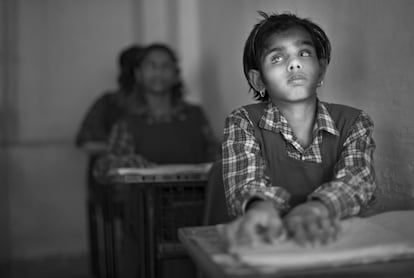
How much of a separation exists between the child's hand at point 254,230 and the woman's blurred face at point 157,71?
2.36 metres

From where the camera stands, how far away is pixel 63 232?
15.2 ft

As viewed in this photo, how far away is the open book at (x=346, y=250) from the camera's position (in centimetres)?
98

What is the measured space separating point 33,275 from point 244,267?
11.0 ft

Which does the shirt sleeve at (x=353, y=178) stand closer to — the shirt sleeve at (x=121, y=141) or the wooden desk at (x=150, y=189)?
the wooden desk at (x=150, y=189)

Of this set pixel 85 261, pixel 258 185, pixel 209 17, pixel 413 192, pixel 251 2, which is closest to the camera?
pixel 258 185

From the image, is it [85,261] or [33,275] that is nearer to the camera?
[33,275]

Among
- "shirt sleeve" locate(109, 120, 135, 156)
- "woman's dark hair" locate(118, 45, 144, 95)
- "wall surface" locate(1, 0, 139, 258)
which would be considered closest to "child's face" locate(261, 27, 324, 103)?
"shirt sleeve" locate(109, 120, 135, 156)

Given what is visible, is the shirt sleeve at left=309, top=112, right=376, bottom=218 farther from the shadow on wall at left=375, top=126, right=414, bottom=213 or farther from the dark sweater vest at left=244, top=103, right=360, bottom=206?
the shadow on wall at left=375, top=126, right=414, bottom=213

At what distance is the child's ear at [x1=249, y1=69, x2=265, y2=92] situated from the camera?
5.06 feet

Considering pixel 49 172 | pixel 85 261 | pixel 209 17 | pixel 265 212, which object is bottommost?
pixel 85 261

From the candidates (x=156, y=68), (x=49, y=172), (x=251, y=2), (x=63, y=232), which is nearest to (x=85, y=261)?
(x=63, y=232)

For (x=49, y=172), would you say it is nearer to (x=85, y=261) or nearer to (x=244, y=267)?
(x=85, y=261)

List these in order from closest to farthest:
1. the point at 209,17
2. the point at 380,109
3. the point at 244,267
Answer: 1. the point at 244,267
2. the point at 380,109
3. the point at 209,17

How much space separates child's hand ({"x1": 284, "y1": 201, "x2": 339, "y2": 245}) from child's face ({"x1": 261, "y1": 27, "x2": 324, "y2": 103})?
419 millimetres
